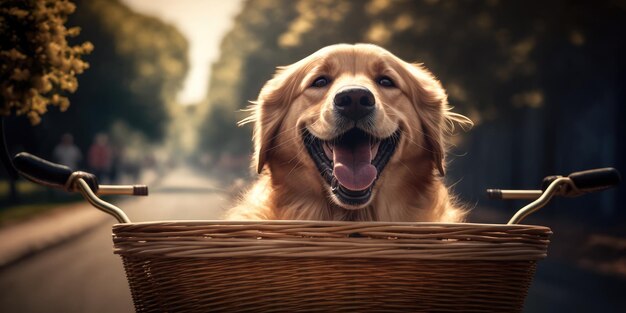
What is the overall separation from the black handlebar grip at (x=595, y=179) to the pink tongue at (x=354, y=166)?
2.67 ft

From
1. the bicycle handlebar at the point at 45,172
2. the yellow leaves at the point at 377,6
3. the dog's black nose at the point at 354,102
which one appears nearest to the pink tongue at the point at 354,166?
the dog's black nose at the point at 354,102

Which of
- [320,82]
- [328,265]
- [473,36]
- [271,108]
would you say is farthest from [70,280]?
[473,36]

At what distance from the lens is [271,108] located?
322 cm

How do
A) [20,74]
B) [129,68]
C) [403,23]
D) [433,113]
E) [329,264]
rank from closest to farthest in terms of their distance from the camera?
[329,264]
[433,113]
[20,74]
[403,23]
[129,68]

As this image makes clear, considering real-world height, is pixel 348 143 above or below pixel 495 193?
above

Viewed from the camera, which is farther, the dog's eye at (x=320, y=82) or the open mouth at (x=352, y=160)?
the dog's eye at (x=320, y=82)

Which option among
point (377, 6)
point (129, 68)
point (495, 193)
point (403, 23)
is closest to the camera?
point (495, 193)

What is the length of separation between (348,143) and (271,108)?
2.00 ft

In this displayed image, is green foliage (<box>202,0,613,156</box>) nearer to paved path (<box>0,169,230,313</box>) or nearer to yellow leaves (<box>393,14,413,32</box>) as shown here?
yellow leaves (<box>393,14,413,32</box>)

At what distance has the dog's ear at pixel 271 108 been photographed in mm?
3119

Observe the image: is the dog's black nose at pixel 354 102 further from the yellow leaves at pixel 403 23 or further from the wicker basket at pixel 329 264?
the yellow leaves at pixel 403 23

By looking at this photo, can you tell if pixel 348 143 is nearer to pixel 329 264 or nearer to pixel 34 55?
pixel 329 264

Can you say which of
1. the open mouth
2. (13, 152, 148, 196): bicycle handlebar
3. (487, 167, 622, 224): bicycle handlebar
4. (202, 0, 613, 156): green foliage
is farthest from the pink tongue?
(202, 0, 613, 156): green foliage

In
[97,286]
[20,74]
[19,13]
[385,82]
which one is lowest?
[97,286]
